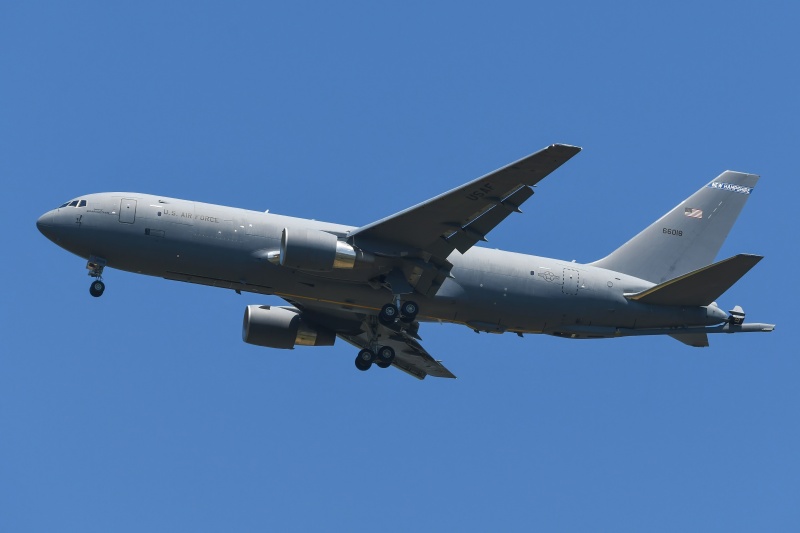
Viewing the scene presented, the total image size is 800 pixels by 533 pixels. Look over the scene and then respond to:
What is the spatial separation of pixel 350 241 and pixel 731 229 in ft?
56.6

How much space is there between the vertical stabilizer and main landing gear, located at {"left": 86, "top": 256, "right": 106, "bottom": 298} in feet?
63.1

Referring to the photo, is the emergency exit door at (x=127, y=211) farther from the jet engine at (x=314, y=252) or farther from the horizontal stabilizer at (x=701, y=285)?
the horizontal stabilizer at (x=701, y=285)

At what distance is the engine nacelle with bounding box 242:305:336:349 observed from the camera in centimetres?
5344

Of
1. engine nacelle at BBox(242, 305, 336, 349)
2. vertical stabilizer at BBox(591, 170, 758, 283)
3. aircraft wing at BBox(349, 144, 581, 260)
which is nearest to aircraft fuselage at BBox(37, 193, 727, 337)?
aircraft wing at BBox(349, 144, 581, 260)

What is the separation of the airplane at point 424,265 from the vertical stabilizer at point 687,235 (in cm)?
6

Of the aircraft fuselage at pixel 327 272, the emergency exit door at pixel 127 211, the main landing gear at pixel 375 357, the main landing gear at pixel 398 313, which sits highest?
the emergency exit door at pixel 127 211

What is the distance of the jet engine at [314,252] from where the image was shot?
149ft

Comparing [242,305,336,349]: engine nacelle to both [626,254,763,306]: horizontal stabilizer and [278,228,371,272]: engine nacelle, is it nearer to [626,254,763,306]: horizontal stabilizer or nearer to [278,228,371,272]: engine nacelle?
[278,228,371,272]: engine nacelle

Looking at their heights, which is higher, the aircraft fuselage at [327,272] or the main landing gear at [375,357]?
the aircraft fuselage at [327,272]

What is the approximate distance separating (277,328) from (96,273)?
9.09 metres

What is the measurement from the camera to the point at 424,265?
47656 millimetres

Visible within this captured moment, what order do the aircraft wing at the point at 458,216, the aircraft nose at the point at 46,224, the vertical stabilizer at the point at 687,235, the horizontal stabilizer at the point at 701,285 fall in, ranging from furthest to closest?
the vertical stabilizer at the point at 687,235 < the horizontal stabilizer at the point at 701,285 < the aircraft nose at the point at 46,224 < the aircraft wing at the point at 458,216

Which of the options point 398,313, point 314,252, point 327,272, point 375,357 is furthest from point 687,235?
point 314,252

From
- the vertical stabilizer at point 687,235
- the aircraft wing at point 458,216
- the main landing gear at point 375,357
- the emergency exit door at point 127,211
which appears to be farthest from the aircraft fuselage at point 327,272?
the main landing gear at point 375,357
